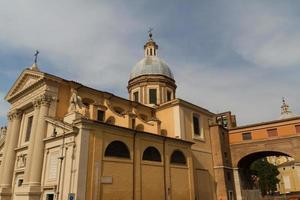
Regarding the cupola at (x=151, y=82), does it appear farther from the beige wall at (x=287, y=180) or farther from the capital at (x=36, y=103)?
the beige wall at (x=287, y=180)

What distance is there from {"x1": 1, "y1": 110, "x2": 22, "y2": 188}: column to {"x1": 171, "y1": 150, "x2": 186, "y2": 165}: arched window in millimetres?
13148

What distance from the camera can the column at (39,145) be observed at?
60.6ft

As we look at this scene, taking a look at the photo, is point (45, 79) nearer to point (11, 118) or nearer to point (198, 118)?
point (11, 118)

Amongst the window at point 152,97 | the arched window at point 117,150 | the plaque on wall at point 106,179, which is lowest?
the plaque on wall at point 106,179

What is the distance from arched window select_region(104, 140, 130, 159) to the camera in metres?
17.4

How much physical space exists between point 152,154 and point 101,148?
4676mm

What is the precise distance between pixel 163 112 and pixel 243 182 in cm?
1246

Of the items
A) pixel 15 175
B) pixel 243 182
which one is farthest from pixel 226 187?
pixel 15 175

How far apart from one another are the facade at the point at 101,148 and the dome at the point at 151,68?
267 inches

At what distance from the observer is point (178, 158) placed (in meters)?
22.3

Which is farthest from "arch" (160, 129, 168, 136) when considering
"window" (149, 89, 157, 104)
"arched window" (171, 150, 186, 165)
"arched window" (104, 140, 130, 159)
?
"arched window" (104, 140, 130, 159)

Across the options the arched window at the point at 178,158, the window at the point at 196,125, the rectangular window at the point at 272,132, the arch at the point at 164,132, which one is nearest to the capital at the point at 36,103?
the arched window at the point at 178,158

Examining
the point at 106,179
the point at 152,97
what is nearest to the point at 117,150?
the point at 106,179

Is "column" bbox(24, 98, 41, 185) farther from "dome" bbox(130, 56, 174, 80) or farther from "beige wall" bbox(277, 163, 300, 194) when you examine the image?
"beige wall" bbox(277, 163, 300, 194)
